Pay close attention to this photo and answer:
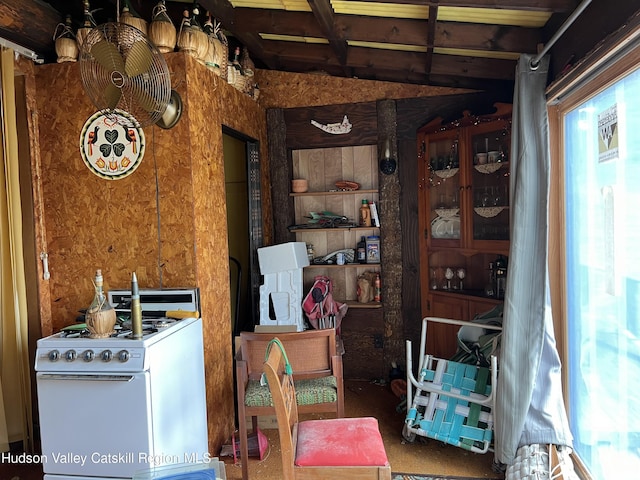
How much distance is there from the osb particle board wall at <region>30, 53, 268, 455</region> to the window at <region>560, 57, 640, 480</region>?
6.85 feet

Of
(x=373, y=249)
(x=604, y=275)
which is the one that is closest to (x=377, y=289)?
(x=373, y=249)

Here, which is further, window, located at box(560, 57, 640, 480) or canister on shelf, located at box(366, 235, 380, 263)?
canister on shelf, located at box(366, 235, 380, 263)

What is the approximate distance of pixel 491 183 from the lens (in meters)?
3.16

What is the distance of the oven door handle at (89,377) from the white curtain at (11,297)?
0.67 m

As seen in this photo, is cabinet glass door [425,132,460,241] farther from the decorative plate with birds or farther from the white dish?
the decorative plate with birds

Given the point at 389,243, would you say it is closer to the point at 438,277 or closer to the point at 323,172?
the point at 438,277

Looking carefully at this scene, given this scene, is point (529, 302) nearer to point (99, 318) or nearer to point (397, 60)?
point (397, 60)

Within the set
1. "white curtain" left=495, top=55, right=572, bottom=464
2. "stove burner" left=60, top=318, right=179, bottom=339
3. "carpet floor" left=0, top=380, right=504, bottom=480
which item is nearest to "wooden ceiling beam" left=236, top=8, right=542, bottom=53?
"white curtain" left=495, top=55, right=572, bottom=464

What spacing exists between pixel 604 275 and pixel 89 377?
2.45 m

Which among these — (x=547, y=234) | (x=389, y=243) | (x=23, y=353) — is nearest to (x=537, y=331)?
(x=547, y=234)

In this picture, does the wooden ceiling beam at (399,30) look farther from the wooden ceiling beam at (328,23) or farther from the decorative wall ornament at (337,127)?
the decorative wall ornament at (337,127)

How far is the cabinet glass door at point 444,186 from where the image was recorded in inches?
134

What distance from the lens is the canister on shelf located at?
3.84 metres

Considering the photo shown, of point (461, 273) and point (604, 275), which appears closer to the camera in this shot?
point (604, 275)
